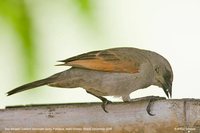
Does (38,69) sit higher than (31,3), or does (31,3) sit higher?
(31,3)

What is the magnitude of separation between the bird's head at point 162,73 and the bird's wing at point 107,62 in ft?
1.12

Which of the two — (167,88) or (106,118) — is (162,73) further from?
(106,118)

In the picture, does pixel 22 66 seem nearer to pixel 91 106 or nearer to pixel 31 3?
pixel 31 3

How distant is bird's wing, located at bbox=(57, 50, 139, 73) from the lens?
4.20 m

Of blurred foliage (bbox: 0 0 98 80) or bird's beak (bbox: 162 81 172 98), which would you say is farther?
bird's beak (bbox: 162 81 172 98)

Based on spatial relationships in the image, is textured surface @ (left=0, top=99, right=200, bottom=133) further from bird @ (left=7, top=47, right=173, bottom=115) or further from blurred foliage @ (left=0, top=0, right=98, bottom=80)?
bird @ (left=7, top=47, right=173, bottom=115)

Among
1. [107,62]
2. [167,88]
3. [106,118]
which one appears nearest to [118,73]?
[107,62]

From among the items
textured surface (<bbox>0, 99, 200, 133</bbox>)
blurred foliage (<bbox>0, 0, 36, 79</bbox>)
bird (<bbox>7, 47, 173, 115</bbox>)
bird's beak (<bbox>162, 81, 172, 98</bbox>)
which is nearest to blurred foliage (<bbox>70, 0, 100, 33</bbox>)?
blurred foliage (<bbox>0, 0, 36, 79</bbox>)

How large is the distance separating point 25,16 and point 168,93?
8.19 feet

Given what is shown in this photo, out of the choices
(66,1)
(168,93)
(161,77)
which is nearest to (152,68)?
(161,77)

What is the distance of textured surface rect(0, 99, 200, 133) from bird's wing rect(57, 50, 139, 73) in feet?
5.04

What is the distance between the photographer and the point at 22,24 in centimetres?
223

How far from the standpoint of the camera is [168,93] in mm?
4480

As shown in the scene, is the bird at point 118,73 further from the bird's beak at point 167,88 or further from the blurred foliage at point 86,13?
the blurred foliage at point 86,13
